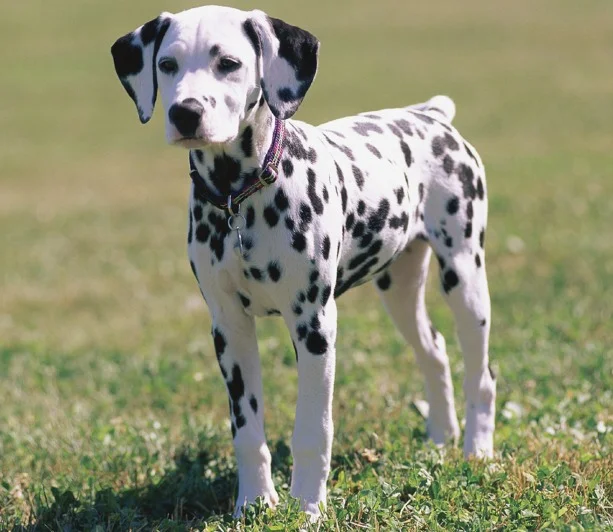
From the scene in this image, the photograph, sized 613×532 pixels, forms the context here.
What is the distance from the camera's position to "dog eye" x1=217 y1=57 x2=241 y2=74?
4.53 meters

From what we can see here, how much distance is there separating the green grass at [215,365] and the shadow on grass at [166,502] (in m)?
0.01

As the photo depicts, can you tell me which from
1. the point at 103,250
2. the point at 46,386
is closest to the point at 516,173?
the point at 103,250

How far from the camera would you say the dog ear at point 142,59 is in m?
4.79

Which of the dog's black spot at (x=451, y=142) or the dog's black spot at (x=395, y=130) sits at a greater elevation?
the dog's black spot at (x=395, y=130)

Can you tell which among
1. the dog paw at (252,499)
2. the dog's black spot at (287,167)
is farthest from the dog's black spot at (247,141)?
the dog paw at (252,499)

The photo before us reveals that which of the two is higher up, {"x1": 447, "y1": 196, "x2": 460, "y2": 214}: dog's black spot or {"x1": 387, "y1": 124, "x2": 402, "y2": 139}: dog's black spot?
{"x1": 387, "y1": 124, "x2": 402, "y2": 139}: dog's black spot

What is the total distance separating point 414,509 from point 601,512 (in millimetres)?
842

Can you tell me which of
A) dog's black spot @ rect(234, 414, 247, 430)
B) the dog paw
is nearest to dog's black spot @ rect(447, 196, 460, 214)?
dog's black spot @ rect(234, 414, 247, 430)

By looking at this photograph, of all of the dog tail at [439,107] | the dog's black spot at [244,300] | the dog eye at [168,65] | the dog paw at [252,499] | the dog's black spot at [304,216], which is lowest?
the dog paw at [252,499]

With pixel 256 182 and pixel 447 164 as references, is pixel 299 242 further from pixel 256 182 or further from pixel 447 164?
pixel 447 164

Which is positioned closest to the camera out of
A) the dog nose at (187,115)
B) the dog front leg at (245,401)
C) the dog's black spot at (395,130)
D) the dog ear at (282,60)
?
the dog nose at (187,115)

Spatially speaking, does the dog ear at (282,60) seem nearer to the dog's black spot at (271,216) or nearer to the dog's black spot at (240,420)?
the dog's black spot at (271,216)

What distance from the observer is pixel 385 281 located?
259 inches

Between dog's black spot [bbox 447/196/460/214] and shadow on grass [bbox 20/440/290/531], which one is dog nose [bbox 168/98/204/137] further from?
dog's black spot [bbox 447/196/460/214]
